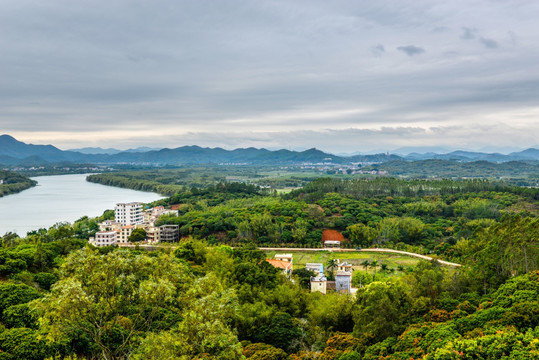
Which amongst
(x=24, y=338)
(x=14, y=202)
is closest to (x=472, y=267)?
(x=24, y=338)

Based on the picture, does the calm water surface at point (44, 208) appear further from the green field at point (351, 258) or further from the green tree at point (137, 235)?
the green field at point (351, 258)

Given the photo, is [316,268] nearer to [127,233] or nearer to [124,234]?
[127,233]

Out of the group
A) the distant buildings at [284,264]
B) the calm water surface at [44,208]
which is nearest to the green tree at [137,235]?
the calm water surface at [44,208]

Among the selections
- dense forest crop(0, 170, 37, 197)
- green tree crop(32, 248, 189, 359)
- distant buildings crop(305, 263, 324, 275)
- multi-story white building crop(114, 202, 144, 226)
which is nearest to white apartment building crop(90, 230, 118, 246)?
multi-story white building crop(114, 202, 144, 226)

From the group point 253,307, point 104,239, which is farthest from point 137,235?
point 253,307

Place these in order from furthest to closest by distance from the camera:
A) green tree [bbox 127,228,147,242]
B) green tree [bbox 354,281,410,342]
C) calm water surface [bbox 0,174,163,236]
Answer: calm water surface [bbox 0,174,163,236] → green tree [bbox 127,228,147,242] → green tree [bbox 354,281,410,342]

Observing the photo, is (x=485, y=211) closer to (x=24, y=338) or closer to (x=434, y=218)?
(x=434, y=218)

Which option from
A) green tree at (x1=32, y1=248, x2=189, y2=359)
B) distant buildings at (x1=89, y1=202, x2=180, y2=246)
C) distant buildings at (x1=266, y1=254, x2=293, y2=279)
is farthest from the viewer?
distant buildings at (x1=89, y1=202, x2=180, y2=246)

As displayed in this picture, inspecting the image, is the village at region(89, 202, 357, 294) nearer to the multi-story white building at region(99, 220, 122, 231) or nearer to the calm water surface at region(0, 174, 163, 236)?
the multi-story white building at region(99, 220, 122, 231)
